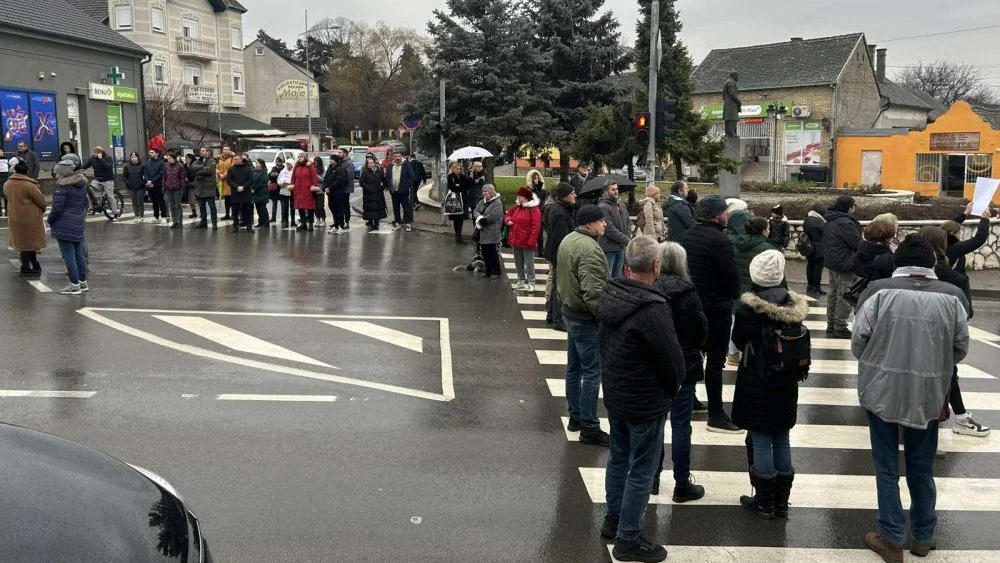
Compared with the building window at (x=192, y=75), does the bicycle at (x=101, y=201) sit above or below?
below

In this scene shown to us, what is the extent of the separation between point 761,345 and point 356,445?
3.09 meters

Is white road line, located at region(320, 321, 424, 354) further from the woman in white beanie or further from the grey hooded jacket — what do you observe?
the grey hooded jacket

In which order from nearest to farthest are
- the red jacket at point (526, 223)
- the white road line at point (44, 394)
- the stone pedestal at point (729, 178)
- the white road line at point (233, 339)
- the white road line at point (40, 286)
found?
the white road line at point (44, 394), the white road line at point (233, 339), the white road line at point (40, 286), the red jacket at point (526, 223), the stone pedestal at point (729, 178)

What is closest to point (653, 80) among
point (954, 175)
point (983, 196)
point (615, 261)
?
point (615, 261)

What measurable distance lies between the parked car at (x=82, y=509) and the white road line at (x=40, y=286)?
10.4 metres

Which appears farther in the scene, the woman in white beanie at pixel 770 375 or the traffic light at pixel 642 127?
the traffic light at pixel 642 127

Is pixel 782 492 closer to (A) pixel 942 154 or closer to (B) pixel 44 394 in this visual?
(B) pixel 44 394

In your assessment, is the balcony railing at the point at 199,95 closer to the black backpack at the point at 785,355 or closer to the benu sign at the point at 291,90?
the benu sign at the point at 291,90

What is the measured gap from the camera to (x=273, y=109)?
250 ft

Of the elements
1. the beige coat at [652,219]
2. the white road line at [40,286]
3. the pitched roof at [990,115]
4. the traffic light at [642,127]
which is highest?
the pitched roof at [990,115]

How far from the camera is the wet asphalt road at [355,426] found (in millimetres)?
5582

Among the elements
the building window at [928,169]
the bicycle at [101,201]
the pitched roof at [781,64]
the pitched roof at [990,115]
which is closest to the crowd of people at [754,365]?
the bicycle at [101,201]

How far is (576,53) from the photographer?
29438 millimetres

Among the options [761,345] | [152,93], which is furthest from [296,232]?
[152,93]
